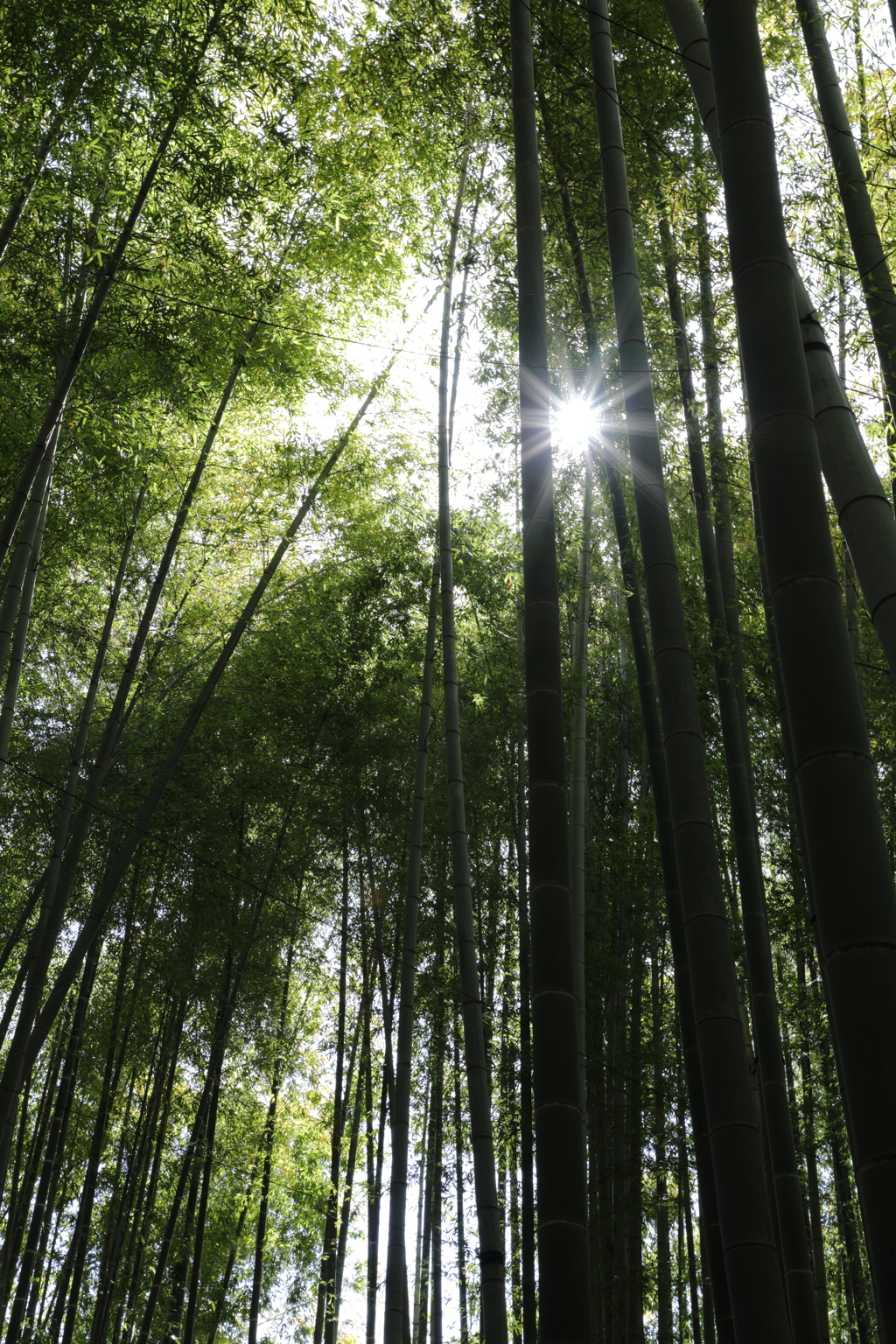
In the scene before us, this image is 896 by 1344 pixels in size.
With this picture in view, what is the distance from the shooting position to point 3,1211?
874 cm

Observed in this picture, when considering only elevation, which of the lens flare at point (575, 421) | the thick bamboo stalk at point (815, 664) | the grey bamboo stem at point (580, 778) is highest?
the lens flare at point (575, 421)

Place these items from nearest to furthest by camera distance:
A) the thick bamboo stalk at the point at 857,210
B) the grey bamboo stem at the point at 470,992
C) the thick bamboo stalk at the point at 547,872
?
the thick bamboo stalk at the point at 547,872
the thick bamboo stalk at the point at 857,210
the grey bamboo stem at the point at 470,992

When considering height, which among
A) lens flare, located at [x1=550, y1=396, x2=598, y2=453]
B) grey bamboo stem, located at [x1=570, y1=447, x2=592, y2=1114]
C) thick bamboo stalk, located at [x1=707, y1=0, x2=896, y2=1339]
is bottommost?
thick bamboo stalk, located at [x1=707, y1=0, x2=896, y2=1339]

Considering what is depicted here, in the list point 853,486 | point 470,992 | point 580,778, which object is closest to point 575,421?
point 580,778

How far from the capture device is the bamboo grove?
1923mm

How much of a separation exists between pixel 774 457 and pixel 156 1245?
9.93 metres

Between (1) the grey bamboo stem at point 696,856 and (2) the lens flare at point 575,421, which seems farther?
(2) the lens flare at point 575,421

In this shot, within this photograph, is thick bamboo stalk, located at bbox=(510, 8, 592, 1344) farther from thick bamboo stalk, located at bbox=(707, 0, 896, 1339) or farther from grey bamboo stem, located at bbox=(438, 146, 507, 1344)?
grey bamboo stem, located at bbox=(438, 146, 507, 1344)

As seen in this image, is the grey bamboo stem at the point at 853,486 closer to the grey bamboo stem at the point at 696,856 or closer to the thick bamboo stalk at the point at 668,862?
the grey bamboo stem at the point at 696,856

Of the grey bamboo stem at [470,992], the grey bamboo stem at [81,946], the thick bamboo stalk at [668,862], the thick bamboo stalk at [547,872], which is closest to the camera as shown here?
the thick bamboo stalk at [547,872]

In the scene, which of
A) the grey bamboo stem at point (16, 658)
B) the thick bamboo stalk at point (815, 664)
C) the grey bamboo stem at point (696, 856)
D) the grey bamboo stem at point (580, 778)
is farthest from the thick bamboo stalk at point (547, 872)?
the grey bamboo stem at point (16, 658)

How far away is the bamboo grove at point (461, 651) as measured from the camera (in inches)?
75.7

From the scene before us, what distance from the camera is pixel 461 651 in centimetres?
738

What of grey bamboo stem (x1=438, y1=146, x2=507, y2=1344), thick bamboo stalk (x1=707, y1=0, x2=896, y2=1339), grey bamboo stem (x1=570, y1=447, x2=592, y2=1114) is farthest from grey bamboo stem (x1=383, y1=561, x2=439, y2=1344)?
thick bamboo stalk (x1=707, y1=0, x2=896, y2=1339)
